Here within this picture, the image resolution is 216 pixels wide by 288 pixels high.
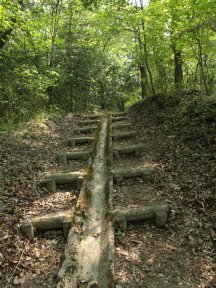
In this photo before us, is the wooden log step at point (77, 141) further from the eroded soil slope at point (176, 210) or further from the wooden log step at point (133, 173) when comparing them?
the wooden log step at point (133, 173)

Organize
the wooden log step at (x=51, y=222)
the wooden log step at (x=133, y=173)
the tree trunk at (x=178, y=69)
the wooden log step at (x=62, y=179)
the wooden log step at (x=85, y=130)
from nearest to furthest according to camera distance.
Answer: the wooden log step at (x=51, y=222) < the wooden log step at (x=62, y=179) < the wooden log step at (x=133, y=173) < the wooden log step at (x=85, y=130) < the tree trunk at (x=178, y=69)

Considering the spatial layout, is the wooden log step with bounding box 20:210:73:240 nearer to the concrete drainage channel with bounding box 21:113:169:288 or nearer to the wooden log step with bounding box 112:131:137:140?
the concrete drainage channel with bounding box 21:113:169:288

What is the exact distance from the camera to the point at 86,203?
471 cm

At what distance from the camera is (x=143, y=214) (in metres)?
4.20

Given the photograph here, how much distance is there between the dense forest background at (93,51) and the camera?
823 centimetres

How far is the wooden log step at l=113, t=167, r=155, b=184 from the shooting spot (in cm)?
547

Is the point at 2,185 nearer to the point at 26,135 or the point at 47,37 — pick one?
the point at 26,135

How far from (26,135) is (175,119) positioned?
4651 millimetres

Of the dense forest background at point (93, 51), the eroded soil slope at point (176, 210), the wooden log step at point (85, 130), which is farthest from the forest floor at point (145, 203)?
the dense forest background at point (93, 51)

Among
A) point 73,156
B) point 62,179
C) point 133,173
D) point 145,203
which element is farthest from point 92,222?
point 73,156

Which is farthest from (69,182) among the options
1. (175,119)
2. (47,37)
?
(47,37)

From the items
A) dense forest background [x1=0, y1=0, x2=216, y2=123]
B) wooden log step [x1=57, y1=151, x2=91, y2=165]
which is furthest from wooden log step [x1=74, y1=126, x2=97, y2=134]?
wooden log step [x1=57, y1=151, x2=91, y2=165]

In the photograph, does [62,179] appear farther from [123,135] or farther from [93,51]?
[93,51]

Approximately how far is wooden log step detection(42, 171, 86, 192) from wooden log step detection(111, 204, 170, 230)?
4.76 ft
